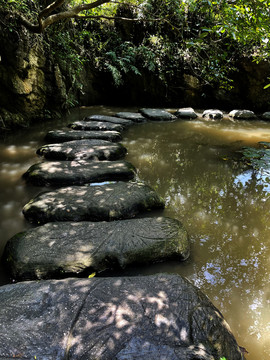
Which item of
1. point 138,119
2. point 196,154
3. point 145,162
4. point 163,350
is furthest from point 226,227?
point 138,119

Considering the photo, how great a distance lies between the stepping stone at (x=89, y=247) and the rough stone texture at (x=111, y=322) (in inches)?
12.5

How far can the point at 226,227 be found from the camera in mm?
2852

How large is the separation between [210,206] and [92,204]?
1495mm

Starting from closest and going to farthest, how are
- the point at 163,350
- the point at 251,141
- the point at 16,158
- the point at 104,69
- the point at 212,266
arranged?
the point at 163,350 < the point at 212,266 < the point at 16,158 < the point at 251,141 < the point at 104,69

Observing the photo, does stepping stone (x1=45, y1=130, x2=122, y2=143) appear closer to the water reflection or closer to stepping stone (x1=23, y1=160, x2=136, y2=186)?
the water reflection

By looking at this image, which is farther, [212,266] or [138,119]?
[138,119]

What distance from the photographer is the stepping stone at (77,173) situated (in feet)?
11.6

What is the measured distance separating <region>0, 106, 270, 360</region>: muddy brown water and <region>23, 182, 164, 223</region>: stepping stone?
21cm

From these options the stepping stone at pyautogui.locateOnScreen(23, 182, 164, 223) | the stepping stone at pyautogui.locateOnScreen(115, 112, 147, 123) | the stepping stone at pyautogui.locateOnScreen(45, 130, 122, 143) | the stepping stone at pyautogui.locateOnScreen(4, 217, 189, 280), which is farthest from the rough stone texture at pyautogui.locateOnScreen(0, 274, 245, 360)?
the stepping stone at pyautogui.locateOnScreen(115, 112, 147, 123)

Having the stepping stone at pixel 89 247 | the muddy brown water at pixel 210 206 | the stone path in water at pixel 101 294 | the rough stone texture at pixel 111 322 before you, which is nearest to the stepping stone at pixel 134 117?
the muddy brown water at pixel 210 206

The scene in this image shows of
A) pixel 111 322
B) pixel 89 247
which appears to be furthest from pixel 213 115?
pixel 111 322

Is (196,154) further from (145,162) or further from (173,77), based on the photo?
(173,77)

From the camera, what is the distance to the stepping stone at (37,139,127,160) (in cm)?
436

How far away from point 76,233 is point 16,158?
8.84 ft
